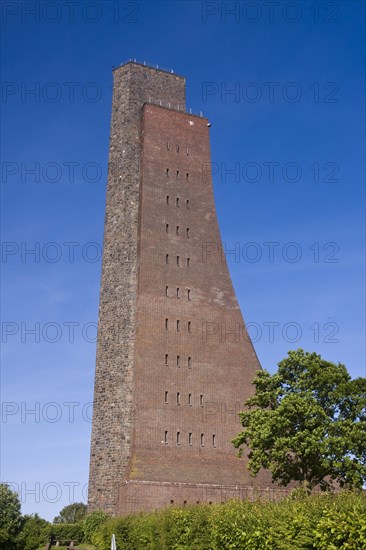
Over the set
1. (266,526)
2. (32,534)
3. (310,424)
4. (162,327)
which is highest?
(162,327)

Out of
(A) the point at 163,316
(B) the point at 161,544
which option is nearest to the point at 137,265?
(A) the point at 163,316

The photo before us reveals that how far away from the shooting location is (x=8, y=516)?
49938 millimetres

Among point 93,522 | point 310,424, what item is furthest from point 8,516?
point 310,424

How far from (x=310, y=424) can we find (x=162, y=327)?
16.1 meters

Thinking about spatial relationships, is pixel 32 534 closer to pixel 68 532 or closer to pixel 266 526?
pixel 68 532

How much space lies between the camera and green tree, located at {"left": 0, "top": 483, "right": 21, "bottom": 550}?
48.1 m

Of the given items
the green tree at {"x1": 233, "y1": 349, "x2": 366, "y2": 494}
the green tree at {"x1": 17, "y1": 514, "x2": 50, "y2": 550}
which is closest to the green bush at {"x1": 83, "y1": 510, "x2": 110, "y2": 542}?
the green tree at {"x1": 17, "y1": 514, "x2": 50, "y2": 550}

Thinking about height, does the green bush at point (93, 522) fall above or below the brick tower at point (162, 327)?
below

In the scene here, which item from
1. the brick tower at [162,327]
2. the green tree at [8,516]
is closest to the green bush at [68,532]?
the green tree at [8,516]

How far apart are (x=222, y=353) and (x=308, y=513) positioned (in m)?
34.0

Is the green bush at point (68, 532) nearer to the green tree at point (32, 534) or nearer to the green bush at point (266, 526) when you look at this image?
the green tree at point (32, 534)

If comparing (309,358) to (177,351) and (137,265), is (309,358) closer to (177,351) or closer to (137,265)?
(177,351)

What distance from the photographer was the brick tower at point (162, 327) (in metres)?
45.2

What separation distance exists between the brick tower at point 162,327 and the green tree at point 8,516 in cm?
741
